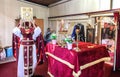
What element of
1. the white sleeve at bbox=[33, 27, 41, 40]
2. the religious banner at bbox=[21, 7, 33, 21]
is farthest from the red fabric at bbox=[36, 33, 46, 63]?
the religious banner at bbox=[21, 7, 33, 21]

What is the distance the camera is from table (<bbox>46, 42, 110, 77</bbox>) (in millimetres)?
2229

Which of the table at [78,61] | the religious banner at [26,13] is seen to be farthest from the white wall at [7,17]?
the table at [78,61]

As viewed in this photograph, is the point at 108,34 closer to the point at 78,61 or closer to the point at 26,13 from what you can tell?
the point at 78,61

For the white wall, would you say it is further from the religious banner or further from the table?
the table

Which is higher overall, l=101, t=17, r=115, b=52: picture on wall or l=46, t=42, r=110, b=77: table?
l=101, t=17, r=115, b=52: picture on wall

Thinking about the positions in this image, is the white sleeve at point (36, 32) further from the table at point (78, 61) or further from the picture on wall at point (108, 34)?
the picture on wall at point (108, 34)

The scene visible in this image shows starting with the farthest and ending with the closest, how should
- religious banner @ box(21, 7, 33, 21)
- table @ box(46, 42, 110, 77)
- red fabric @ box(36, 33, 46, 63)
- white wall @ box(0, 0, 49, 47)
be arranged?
white wall @ box(0, 0, 49, 47), red fabric @ box(36, 33, 46, 63), religious banner @ box(21, 7, 33, 21), table @ box(46, 42, 110, 77)

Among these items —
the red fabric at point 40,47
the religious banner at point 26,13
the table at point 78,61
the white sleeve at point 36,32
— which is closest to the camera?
the table at point 78,61

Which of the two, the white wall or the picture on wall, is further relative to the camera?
the white wall

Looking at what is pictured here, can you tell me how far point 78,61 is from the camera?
2.19 metres

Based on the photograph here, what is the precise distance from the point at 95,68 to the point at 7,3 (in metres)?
4.85

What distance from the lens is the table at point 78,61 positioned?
2.23 metres

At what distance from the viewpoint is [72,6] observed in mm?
5430

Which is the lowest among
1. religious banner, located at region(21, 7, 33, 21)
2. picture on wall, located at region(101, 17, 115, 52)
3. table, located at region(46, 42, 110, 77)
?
table, located at region(46, 42, 110, 77)
